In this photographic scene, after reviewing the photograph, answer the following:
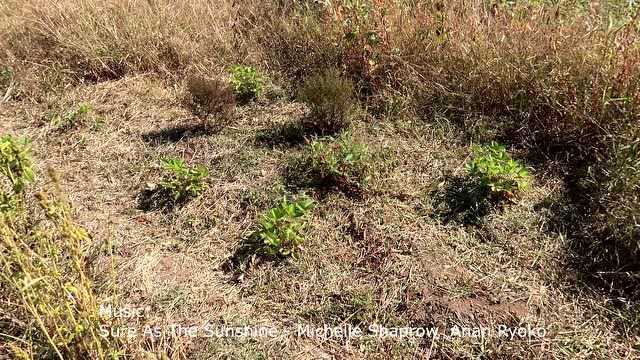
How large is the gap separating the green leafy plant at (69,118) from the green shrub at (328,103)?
189cm

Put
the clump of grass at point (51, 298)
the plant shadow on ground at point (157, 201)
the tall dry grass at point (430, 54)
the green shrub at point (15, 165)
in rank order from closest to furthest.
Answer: the clump of grass at point (51, 298) < the green shrub at point (15, 165) < the tall dry grass at point (430, 54) < the plant shadow on ground at point (157, 201)

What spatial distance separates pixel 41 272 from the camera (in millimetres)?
2139

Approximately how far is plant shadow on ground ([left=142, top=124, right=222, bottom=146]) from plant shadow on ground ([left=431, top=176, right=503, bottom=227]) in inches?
71.3

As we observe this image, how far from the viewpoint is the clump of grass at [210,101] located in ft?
12.4

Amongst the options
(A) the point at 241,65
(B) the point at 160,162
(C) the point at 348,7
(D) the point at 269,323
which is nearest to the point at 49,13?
(A) the point at 241,65

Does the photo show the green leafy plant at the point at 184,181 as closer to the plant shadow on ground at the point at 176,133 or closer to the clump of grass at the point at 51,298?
the plant shadow on ground at the point at 176,133

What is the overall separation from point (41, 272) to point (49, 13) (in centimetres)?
395

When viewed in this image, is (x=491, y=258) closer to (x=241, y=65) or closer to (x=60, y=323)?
(x=60, y=323)

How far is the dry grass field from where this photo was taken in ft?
7.79

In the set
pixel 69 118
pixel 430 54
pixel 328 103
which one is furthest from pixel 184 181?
pixel 430 54

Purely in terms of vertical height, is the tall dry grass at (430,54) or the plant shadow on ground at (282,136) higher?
the tall dry grass at (430,54)

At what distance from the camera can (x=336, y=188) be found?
10.4 ft

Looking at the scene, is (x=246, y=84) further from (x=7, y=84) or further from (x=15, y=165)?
(x=7, y=84)

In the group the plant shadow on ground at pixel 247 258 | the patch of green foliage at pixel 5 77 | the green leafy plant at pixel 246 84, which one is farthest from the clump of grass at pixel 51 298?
the patch of green foliage at pixel 5 77
